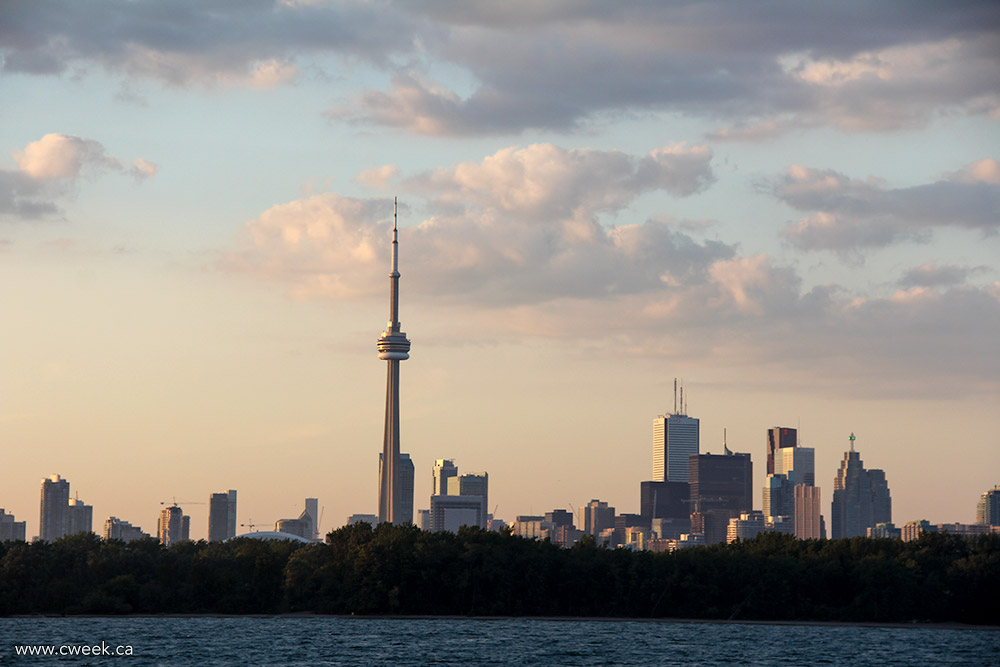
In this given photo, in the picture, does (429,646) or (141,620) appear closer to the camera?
(429,646)

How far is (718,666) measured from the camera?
138875 millimetres

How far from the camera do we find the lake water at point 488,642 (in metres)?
142

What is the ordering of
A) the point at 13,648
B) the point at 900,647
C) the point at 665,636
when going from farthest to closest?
the point at 665,636
the point at 900,647
the point at 13,648

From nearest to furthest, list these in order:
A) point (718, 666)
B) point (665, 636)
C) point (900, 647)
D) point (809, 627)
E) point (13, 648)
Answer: point (718, 666), point (13, 648), point (900, 647), point (665, 636), point (809, 627)

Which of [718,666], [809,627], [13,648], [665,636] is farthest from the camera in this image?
[809,627]

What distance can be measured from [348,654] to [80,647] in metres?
26.3

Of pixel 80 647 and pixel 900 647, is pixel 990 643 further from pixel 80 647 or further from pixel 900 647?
pixel 80 647

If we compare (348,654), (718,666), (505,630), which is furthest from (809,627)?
(348,654)

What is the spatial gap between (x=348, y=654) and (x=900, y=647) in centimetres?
6222

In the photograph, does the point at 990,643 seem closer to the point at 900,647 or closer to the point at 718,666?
the point at 900,647

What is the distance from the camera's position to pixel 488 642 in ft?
533

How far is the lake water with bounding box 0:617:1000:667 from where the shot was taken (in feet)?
467

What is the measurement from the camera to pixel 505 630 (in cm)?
18150

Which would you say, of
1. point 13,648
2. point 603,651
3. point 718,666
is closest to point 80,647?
point 13,648
